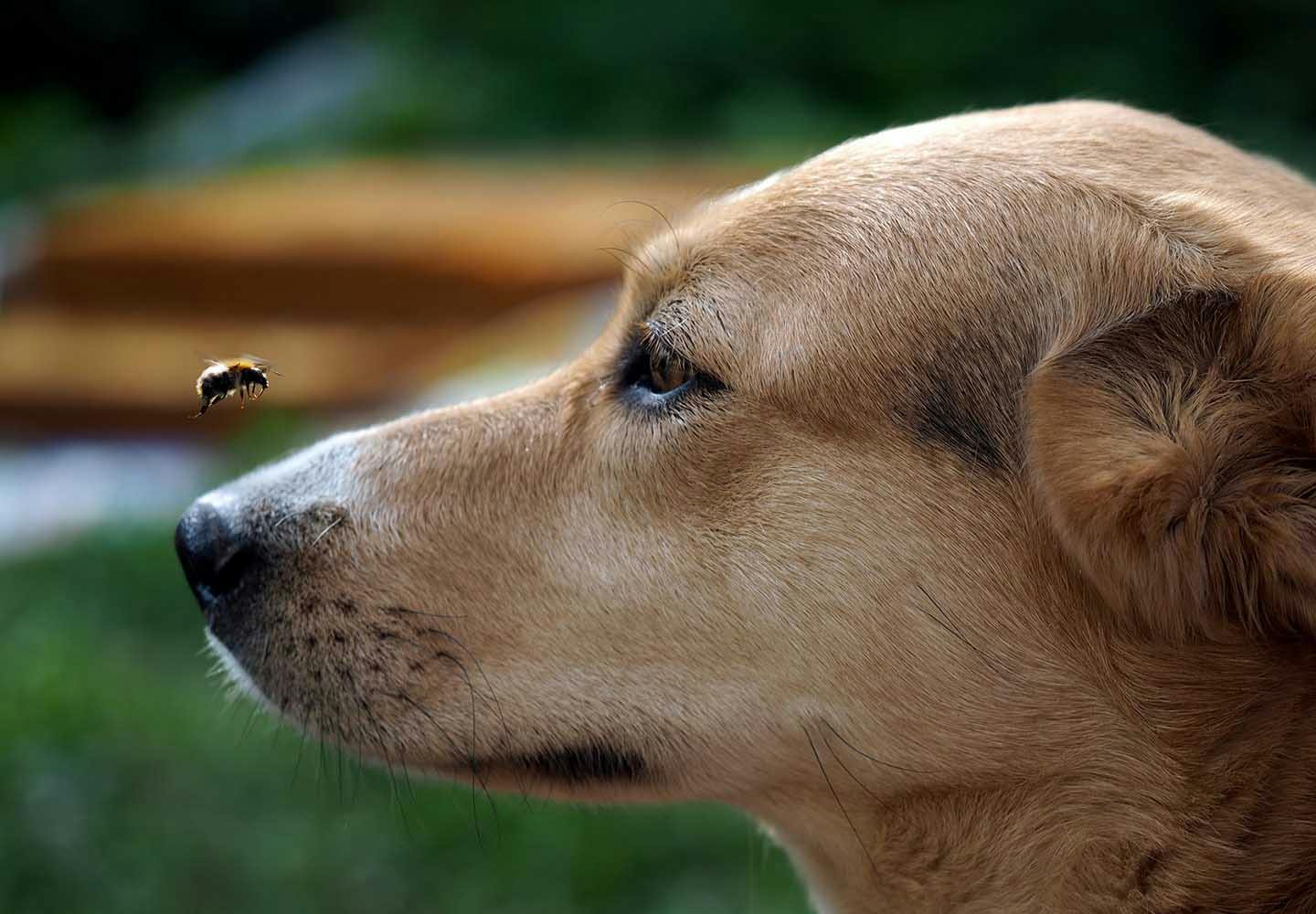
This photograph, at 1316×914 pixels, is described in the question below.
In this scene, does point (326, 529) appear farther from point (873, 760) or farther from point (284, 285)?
point (284, 285)

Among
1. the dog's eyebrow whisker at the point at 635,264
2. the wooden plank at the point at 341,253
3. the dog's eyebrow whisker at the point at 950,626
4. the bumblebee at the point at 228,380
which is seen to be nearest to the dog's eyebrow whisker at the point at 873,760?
the dog's eyebrow whisker at the point at 950,626

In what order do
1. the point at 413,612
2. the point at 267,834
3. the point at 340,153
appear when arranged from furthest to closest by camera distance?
the point at 340,153 → the point at 267,834 → the point at 413,612

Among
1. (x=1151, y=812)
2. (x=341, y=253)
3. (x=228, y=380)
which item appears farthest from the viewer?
(x=341, y=253)

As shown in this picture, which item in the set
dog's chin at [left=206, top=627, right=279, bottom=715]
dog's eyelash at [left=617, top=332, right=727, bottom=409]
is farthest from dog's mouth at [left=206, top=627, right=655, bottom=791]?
dog's eyelash at [left=617, top=332, right=727, bottom=409]

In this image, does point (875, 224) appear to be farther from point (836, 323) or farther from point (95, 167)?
point (95, 167)

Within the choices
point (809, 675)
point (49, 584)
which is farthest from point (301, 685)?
point (49, 584)

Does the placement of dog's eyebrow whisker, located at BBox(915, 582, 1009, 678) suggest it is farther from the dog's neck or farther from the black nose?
the black nose

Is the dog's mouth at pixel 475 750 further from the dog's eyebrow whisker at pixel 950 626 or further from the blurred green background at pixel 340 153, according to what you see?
the dog's eyebrow whisker at pixel 950 626

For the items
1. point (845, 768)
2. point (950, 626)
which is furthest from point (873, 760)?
point (950, 626)
